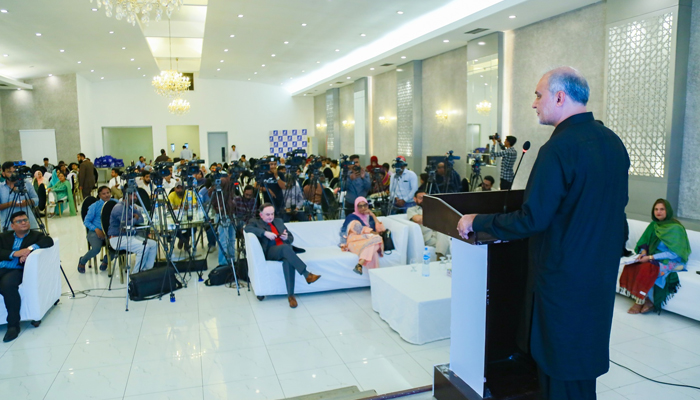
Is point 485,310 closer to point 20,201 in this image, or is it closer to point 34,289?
point 34,289

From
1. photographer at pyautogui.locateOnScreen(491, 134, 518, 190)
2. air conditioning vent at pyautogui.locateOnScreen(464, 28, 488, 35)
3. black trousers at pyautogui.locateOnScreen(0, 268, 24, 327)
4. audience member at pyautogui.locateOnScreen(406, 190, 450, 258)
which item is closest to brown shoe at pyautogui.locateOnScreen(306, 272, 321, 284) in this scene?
audience member at pyautogui.locateOnScreen(406, 190, 450, 258)

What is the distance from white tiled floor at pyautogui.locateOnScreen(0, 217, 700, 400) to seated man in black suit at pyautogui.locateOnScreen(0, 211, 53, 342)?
18 centimetres

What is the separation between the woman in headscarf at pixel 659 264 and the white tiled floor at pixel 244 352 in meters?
0.19

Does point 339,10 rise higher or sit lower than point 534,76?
higher

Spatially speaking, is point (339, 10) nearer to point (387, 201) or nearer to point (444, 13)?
point (444, 13)

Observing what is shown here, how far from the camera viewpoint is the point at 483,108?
9719 mm

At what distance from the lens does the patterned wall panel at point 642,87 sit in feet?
19.5

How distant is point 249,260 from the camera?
516 cm

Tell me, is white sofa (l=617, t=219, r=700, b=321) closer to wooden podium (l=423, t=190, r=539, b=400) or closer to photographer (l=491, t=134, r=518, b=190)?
wooden podium (l=423, t=190, r=539, b=400)

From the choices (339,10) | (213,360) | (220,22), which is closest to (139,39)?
(220,22)

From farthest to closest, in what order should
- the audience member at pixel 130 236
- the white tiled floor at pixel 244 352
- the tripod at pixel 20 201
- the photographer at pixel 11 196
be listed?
the photographer at pixel 11 196 → the tripod at pixel 20 201 → the audience member at pixel 130 236 → the white tiled floor at pixel 244 352

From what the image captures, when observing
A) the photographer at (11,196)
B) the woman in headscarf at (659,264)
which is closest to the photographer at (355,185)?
the woman in headscarf at (659,264)

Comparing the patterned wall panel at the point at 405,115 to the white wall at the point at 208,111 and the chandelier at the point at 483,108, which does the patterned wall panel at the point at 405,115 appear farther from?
the white wall at the point at 208,111

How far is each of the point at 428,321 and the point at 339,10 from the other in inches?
279
